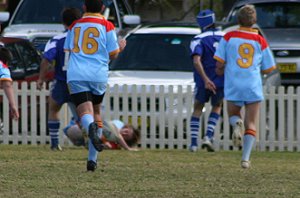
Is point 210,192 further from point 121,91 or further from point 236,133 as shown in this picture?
point 121,91

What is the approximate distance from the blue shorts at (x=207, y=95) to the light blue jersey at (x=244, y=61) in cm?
274

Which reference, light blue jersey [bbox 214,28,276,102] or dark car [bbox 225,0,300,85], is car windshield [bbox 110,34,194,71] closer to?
dark car [bbox 225,0,300,85]

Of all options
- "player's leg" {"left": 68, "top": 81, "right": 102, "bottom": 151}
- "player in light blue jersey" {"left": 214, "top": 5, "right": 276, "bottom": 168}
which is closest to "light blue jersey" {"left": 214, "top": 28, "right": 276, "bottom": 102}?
"player in light blue jersey" {"left": 214, "top": 5, "right": 276, "bottom": 168}

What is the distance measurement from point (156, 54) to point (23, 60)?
2.45 metres

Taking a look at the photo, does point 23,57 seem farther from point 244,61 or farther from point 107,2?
point 244,61

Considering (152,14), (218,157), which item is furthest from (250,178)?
(152,14)

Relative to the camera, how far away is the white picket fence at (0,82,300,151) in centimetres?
1645

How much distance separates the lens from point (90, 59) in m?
11.6

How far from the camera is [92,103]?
38.6 ft

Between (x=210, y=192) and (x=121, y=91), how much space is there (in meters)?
6.48

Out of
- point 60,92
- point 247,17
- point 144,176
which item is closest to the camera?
point 144,176

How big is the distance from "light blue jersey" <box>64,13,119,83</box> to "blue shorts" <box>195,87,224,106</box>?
145 inches

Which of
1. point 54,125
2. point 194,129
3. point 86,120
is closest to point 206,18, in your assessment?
point 194,129

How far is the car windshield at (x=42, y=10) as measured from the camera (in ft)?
73.7
